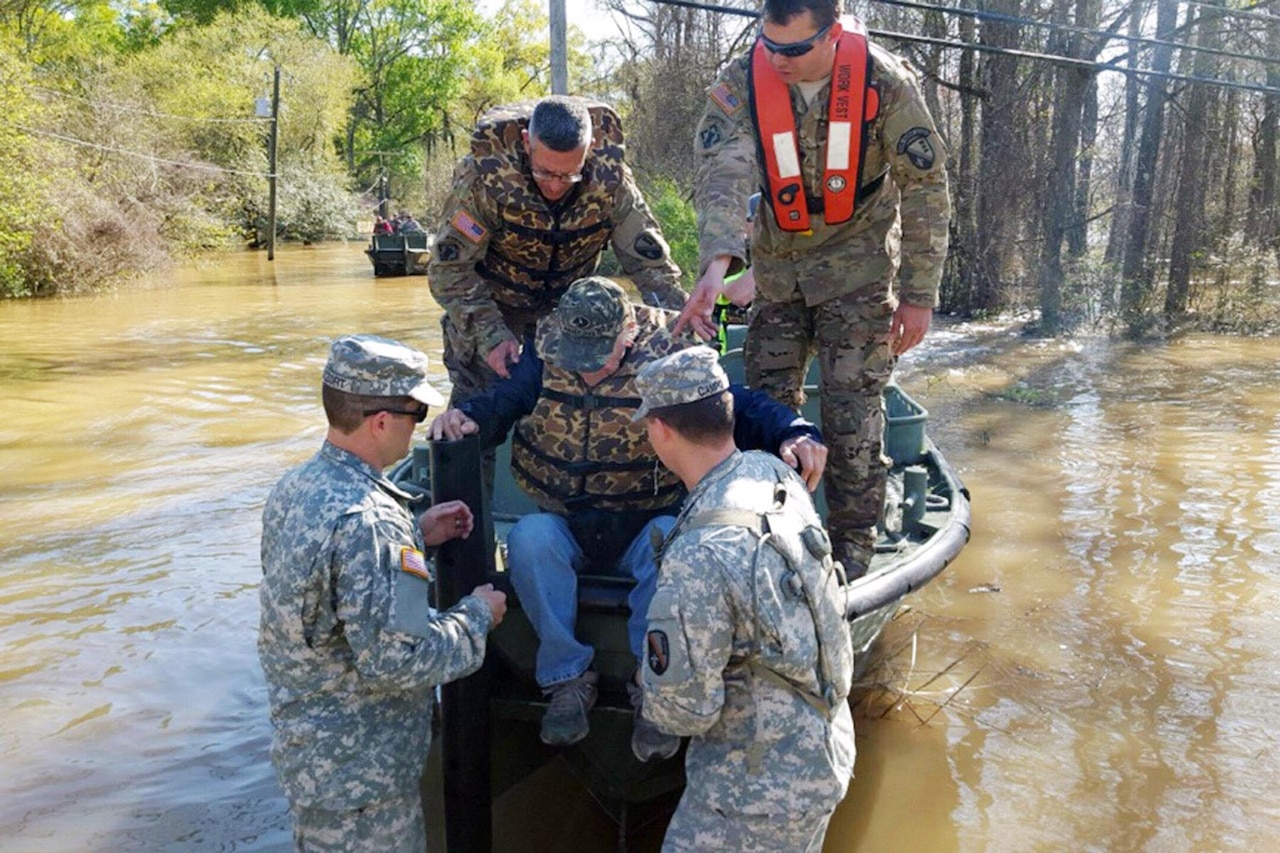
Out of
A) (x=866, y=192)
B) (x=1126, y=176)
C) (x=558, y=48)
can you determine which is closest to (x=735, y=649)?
(x=866, y=192)

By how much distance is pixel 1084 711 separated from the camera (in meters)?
4.81

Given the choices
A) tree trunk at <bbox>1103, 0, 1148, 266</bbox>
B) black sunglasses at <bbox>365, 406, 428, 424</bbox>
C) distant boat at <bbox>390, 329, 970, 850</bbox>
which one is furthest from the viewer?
tree trunk at <bbox>1103, 0, 1148, 266</bbox>

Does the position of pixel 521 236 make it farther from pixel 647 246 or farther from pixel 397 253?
pixel 397 253

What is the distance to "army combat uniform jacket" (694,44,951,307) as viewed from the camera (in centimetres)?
371

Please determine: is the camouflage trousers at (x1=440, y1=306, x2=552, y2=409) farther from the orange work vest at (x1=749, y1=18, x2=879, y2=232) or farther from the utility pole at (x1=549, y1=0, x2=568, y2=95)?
the utility pole at (x1=549, y1=0, x2=568, y2=95)

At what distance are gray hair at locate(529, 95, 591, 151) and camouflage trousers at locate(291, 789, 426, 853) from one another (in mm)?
2305

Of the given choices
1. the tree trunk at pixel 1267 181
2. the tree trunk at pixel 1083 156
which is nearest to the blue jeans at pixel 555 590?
the tree trunk at pixel 1083 156

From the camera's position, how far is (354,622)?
2.50 meters

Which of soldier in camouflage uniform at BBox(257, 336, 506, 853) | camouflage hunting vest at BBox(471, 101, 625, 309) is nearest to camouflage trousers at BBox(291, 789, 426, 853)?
soldier in camouflage uniform at BBox(257, 336, 506, 853)

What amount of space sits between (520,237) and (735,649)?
274cm

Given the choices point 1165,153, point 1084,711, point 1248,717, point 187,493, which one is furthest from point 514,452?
point 1165,153

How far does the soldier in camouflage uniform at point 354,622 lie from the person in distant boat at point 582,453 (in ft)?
1.72

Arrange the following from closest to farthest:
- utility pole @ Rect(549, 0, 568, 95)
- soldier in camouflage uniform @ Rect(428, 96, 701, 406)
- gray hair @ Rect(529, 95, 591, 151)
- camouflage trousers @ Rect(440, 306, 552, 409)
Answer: gray hair @ Rect(529, 95, 591, 151) → soldier in camouflage uniform @ Rect(428, 96, 701, 406) → camouflage trousers @ Rect(440, 306, 552, 409) → utility pole @ Rect(549, 0, 568, 95)

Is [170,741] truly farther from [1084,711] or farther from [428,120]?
[428,120]
